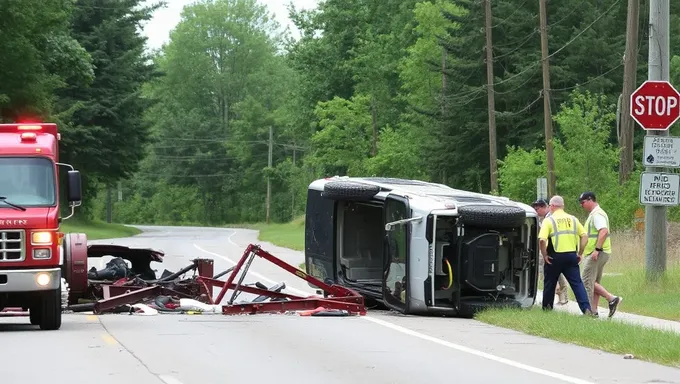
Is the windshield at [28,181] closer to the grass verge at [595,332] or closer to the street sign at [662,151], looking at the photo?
the grass verge at [595,332]

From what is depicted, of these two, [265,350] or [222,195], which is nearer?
[265,350]

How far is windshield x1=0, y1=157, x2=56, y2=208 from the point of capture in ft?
Result: 55.0

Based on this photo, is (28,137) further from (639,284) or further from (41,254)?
(639,284)

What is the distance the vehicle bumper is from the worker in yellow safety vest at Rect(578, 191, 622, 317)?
8213mm

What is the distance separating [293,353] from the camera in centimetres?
1422

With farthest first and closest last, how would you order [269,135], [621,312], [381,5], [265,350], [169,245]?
[269,135]
[381,5]
[169,245]
[621,312]
[265,350]

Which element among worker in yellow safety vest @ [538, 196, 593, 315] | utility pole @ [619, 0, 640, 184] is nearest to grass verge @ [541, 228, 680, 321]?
worker in yellow safety vest @ [538, 196, 593, 315]

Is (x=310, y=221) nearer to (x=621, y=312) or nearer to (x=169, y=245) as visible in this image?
(x=621, y=312)

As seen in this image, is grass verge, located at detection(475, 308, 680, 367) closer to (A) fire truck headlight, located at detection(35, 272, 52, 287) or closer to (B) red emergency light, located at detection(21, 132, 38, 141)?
(A) fire truck headlight, located at detection(35, 272, 52, 287)

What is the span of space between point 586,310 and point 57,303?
25.5ft

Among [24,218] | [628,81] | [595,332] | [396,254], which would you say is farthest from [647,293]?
[628,81]

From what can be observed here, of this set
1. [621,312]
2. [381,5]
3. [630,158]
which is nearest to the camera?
[621,312]

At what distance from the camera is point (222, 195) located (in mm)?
123062

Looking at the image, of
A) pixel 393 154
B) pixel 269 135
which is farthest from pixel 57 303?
pixel 269 135
